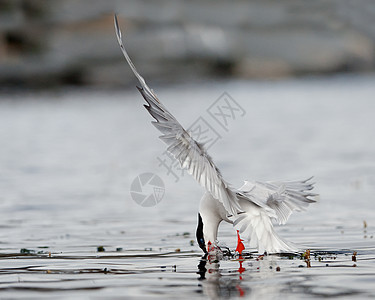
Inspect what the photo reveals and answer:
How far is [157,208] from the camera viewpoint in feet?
38.4

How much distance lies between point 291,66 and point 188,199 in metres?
40.8

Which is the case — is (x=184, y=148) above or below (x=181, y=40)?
below

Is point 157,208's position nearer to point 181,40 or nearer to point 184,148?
point 184,148

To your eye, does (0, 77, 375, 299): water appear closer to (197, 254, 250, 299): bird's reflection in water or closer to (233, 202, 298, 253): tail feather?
(197, 254, 250, 299): bird's reflection in water

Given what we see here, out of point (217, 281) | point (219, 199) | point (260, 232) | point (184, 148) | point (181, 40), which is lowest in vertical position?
point (217, 281)

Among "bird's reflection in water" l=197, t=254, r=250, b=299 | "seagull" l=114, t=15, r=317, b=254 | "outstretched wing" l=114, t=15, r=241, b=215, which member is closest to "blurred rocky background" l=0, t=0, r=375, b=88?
"seagull" l=114, t=15, r=317, b=254

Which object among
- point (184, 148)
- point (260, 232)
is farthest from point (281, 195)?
point (184, 148)

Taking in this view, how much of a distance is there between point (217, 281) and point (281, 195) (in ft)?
6.38

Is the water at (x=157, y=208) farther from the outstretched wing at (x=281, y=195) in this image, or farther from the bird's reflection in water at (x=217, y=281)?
the outstretched wing at (x=281, y=195)

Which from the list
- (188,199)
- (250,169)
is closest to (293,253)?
(188,199)

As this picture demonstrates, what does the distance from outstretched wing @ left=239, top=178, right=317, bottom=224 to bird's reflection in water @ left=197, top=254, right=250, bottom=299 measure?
2.37ft

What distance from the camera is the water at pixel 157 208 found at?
6434 millimetres

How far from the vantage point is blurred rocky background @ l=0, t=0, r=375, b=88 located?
47.1 meters

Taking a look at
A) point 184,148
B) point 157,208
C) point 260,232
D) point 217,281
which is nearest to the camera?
point 217,281
